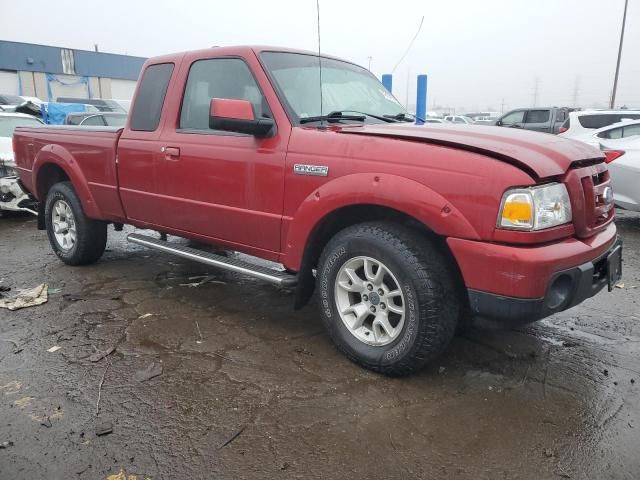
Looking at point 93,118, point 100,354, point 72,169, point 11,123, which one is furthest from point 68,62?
point 100,354

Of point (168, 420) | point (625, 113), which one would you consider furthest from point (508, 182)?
point (625, 113)

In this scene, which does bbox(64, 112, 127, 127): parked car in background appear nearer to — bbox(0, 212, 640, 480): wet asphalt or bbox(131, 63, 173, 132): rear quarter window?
bbox(131, 63, 173, 132): rear quarter window

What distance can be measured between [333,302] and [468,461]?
3.90ft

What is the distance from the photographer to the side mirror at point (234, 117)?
10.2 feet

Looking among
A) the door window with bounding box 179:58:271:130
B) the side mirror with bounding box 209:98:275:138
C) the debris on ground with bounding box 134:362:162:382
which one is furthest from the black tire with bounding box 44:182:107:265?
the side mirror with bounding box 209:98:275:138

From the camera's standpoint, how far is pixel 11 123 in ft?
27.3

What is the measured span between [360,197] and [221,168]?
118cm

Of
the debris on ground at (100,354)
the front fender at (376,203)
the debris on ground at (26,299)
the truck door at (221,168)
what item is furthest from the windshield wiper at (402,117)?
the debris on ground at (26,299)

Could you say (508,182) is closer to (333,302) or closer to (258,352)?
(333,302)

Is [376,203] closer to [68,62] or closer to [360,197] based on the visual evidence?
[360,197]

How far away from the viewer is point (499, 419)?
2.57m

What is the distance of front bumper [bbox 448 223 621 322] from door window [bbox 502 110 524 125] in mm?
15100

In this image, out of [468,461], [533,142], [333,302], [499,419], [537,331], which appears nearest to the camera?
[468,461]

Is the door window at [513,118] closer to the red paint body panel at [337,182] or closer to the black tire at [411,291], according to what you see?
the red paint body panel at [337,182]
